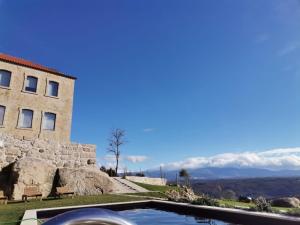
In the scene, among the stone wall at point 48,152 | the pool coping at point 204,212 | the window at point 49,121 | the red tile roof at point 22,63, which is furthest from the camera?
the window at point 49,121

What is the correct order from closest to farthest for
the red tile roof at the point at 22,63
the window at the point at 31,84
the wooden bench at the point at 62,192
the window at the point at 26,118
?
the wooden bench at the point at 62,192, the window at the point at 26,118, the red tile roof at the point at 22,63, the window at the point at 31,84

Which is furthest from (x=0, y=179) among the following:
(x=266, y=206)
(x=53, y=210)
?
(x=266, y=206)

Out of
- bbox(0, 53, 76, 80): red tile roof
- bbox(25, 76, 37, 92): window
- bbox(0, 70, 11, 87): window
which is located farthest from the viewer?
bbox(25, 76, 37, 92): window

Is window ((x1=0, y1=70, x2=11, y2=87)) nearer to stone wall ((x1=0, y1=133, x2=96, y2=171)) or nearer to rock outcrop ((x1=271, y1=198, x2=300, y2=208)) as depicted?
stone wall ((x1=0, y1=133, x2=96, y2=171))

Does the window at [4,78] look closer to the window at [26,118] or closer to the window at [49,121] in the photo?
the window at [26,118]

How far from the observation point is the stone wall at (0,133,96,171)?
83.4 ft

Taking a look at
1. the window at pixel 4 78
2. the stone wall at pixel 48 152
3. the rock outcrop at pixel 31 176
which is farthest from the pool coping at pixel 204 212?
the window at pixel 4 78

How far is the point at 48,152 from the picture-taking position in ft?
90.9

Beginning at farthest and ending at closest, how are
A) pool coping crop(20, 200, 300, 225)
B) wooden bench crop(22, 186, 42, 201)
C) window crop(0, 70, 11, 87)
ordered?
window crop(0, 70, 11, 87), wooden bench crop(22, 186, 42, 201), pool coping crop(20, 200, 300, 225)

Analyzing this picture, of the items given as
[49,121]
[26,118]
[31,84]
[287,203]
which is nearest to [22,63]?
[31,84]

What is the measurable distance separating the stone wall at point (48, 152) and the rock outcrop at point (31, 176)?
2.28 meters

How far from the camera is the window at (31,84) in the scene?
32.4m

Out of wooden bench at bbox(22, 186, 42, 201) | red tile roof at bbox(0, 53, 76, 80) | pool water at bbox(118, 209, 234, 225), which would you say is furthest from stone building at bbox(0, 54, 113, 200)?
pool water at bbox(118, 209, 234, 225)

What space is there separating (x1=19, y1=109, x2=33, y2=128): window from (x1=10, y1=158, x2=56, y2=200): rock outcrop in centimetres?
831
